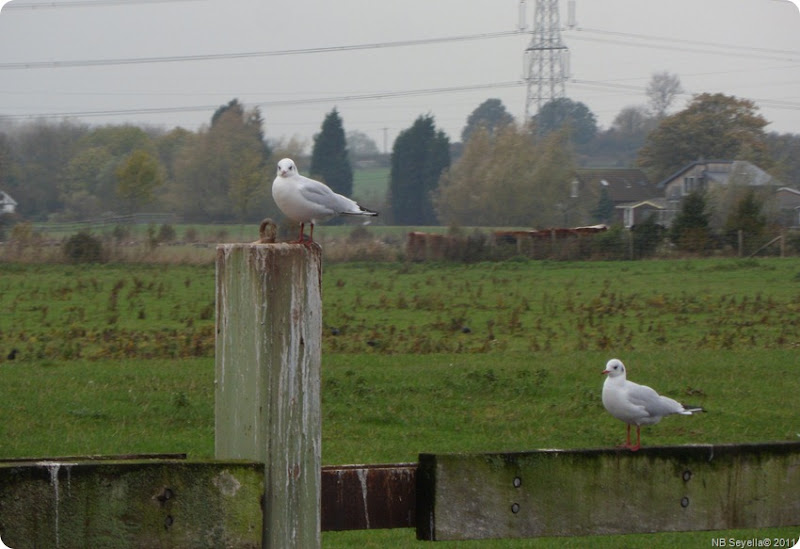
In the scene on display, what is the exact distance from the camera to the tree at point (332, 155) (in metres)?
62.7

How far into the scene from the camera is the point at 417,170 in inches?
2549

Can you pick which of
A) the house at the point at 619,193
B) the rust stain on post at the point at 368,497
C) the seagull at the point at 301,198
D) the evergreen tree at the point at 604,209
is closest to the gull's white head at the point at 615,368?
the seagull at the point at 301,198

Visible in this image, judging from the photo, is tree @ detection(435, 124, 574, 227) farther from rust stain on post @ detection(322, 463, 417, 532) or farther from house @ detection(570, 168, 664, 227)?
rust stain on post @ detection(322, 463, 417, 532)

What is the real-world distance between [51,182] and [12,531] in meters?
52.7

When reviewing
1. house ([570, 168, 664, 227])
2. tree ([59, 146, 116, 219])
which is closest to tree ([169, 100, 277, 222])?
tree ([59, 146, 116, 219])

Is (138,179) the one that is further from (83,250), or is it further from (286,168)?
(286,168)

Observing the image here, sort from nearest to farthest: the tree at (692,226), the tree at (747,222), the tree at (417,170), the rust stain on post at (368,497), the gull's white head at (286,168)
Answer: the rust stain on post at (368,497)
the gull's white head at (286,168)
the tree at (692,226)
the tree at (747,222)
the tree at (417,170)

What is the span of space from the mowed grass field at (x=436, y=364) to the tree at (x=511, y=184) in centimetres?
2477

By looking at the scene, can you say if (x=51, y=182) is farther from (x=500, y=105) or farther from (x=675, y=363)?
(x=500, y=105)

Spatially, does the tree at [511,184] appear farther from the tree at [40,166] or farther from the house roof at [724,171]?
the tree at [40,166]

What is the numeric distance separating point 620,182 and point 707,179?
20.5 feet

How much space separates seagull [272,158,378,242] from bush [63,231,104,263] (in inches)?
1272

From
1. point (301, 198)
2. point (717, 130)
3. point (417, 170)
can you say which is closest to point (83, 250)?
point (417, 170)

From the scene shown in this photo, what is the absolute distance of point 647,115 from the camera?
91.9 m
